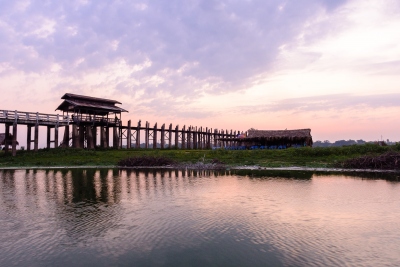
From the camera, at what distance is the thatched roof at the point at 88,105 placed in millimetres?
50594

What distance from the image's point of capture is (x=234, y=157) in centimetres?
4300

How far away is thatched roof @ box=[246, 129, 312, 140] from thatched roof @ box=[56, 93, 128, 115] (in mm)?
22748

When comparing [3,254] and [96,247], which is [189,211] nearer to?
[96,247]

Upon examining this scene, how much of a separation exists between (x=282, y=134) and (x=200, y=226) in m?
45.5

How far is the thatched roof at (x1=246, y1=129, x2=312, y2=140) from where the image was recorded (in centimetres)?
5528

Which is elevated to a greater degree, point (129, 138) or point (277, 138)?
point (129, 138)

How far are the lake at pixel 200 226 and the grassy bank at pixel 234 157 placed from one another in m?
16.9

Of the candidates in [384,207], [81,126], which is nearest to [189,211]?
[384,207]

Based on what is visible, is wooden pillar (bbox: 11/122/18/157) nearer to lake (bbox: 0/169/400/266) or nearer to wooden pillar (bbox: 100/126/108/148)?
wooden pillar (bbox: 100/126/108/148)

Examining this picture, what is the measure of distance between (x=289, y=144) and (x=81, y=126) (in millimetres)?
33594

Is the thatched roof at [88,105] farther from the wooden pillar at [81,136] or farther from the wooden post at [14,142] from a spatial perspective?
the wooden post at [14,142]

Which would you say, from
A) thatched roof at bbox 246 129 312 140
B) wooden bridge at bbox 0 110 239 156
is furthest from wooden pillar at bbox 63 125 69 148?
thatched roof at bbox 246 129 312 140

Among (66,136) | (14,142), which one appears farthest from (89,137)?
(14,142)

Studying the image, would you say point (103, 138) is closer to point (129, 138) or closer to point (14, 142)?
point (129, 138)
